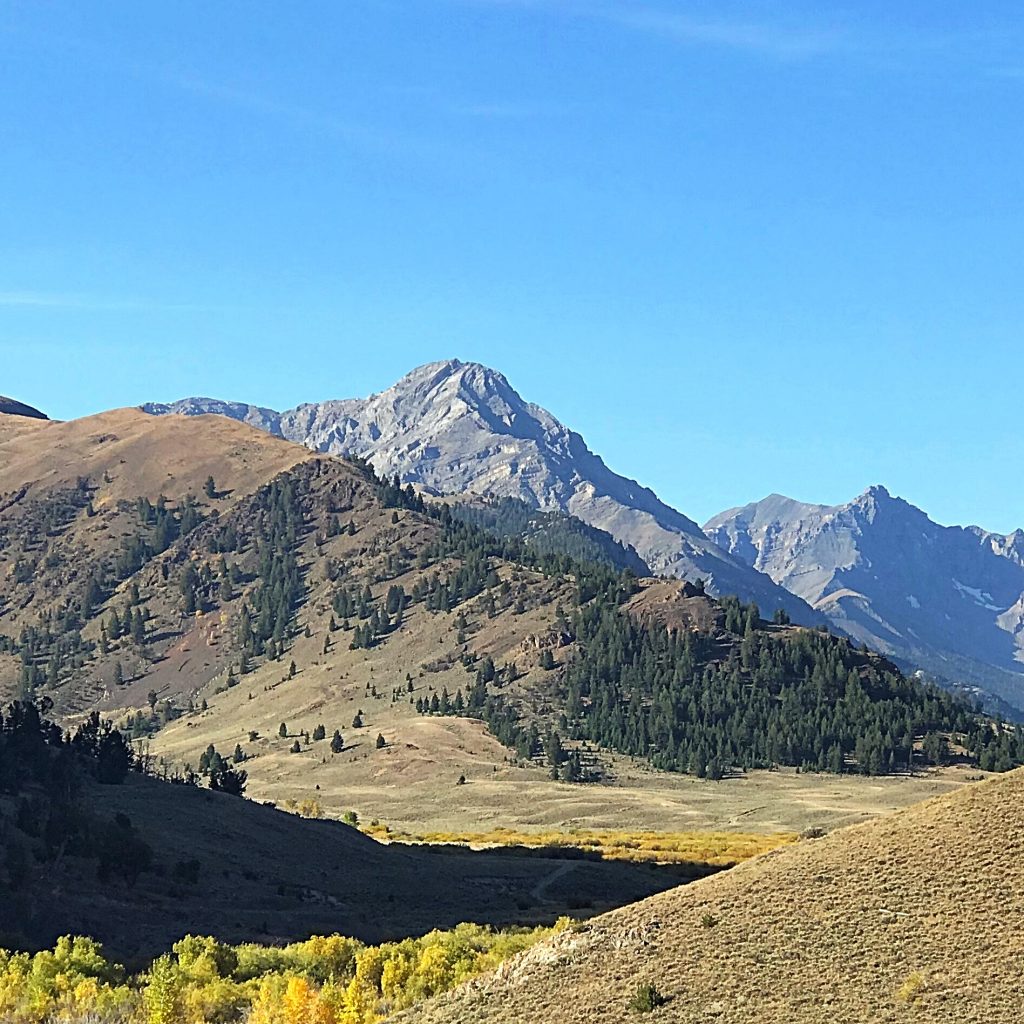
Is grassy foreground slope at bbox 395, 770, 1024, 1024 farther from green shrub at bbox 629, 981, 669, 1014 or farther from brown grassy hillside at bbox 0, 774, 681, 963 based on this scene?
brown grassy hillside at bbox 0, 774, 681, 963

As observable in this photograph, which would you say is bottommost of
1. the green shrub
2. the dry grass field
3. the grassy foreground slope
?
the dry grass field

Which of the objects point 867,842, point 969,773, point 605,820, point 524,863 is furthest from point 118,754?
point 969,773

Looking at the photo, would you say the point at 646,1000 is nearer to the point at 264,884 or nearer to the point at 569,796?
the point at 264,884

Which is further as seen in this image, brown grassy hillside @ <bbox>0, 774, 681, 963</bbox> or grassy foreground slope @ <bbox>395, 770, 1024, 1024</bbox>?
brown grassy hillside @ <bbox>0, 774, 681, 963</bbox>

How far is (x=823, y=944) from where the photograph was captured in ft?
110

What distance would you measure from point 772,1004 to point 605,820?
405 feet

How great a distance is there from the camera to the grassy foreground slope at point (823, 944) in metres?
30.9

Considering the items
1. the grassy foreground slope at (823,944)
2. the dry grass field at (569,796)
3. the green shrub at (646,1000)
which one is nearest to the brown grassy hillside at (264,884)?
the grassy foreground slope at (823,944)

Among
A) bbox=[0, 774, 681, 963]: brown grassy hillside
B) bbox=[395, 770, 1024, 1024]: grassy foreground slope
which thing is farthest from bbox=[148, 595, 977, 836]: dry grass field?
bbox=[395, 770, 1024, 1024]: grassy foreground slope

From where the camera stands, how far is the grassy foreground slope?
101 feet

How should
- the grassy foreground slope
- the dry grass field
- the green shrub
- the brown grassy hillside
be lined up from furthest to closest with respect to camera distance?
1. the dry grass field
2. the brown grassy hillside
3. the green shrub
4. the grassy foreground slope

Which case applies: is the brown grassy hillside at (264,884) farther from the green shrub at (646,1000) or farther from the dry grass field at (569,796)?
the dry grass field at (569,796)

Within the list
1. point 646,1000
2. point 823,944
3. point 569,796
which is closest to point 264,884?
point 646,1000

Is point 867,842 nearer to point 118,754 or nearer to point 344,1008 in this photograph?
point 344,1008
